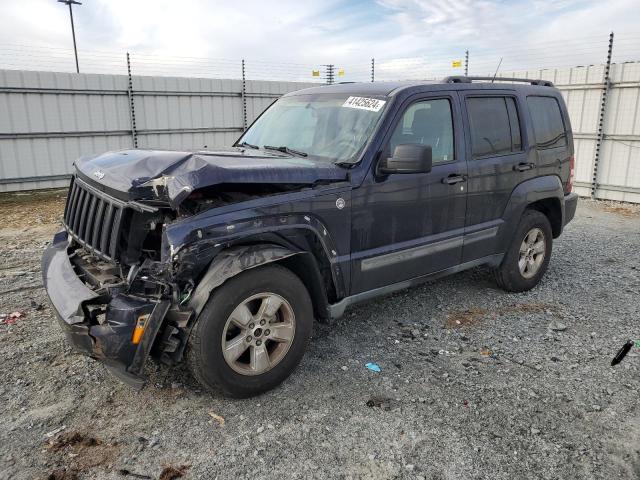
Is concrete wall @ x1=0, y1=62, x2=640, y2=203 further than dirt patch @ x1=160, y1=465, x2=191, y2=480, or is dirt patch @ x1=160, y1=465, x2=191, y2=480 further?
concrete wall @ x1=0, y1=62, x2=640, y2=203

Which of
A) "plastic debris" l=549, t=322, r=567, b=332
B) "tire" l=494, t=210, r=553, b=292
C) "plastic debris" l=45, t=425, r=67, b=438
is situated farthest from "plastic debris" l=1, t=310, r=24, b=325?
"plastic debris" l=549, t=322, r=567, b=332

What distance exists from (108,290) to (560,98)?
4.96 m

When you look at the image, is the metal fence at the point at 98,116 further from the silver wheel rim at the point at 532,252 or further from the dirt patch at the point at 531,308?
the dirt patch at the point at 531,308

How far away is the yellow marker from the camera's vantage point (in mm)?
2771

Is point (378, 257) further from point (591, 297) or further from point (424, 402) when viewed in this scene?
point (591, 297)

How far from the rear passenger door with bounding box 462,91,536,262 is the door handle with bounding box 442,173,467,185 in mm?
107

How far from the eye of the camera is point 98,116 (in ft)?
37.5

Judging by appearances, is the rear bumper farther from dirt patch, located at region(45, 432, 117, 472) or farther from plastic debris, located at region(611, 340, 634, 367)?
dirt patch, located at region(45, 432, 117, 472)

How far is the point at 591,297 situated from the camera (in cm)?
Answer: 517

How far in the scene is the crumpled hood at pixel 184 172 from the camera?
2.84 metres

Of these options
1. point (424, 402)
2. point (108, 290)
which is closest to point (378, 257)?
point (424, 402)

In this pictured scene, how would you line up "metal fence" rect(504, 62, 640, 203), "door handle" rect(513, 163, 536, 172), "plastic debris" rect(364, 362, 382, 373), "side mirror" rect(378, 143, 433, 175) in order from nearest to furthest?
"side mirror" rect(378, 143, 433, 175) < "plastic debris" rect(364, 362, 382, 373) < "door handle" rect(513, 163, 536, 172) < "metal fence" rect(504, 62, 640, 203)

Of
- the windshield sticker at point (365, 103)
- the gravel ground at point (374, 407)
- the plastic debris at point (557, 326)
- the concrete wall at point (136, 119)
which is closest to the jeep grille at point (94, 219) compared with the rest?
the gravel ground at point (374, 407)

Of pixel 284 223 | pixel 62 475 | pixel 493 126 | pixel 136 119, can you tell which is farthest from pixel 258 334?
pixel 136 119
